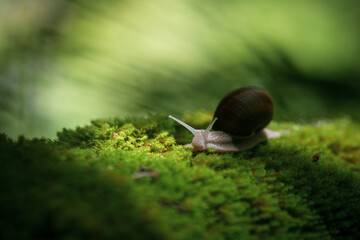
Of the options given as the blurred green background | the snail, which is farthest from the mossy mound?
the blurred green background

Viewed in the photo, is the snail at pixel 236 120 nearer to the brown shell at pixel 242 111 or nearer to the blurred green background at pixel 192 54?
the brown shell at pixel 242 111

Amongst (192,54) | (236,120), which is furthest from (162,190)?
(192,54)

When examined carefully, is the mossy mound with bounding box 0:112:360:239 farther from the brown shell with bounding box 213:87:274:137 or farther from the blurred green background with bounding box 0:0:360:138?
the blurred green background with bounding box 0:0:360:138

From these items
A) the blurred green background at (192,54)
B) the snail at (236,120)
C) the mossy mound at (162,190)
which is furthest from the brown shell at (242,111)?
the blurred green background at (192,54)

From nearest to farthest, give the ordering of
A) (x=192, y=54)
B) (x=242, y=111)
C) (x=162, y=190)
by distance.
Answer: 1. (x=162, y=190)
2. (x=242, y=111)
3. (x=192, y=54)

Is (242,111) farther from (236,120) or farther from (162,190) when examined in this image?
(162,190)

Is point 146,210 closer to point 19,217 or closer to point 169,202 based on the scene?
point 169,202

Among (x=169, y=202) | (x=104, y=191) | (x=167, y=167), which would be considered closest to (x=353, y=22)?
(x=167, y=167)
